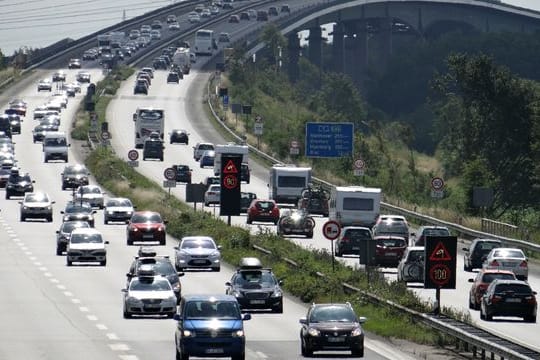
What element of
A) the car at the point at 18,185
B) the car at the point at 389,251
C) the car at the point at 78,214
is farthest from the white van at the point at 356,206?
the car at the point at 18,185

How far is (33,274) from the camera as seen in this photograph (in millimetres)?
62688

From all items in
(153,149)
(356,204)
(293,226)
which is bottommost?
(293,226)

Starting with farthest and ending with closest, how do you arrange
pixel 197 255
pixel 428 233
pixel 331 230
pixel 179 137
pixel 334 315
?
pixel 179 137, pixel 428 233, pixel 197 255, pixel 331 230, pixel 334 315

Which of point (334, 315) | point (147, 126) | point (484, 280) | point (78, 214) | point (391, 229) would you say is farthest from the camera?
point (147, 126)

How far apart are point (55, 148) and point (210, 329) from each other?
90885 mm

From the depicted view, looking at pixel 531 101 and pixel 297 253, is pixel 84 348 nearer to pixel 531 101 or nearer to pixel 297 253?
pixel 297 253

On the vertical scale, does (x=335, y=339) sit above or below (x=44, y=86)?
below

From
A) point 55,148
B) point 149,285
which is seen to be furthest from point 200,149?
point 149,285

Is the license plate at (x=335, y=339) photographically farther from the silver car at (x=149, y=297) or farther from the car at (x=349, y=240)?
the car at (x=349, y=240)

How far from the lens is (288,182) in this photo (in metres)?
97.4

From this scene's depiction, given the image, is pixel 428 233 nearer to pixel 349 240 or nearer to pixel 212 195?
pixel 349 240

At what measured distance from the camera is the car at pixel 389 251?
6488 centimetres

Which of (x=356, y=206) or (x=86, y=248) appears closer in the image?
(x=86, y=248)

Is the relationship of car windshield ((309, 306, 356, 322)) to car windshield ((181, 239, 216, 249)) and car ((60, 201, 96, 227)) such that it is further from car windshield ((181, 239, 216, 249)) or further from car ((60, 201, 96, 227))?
car ((60, 201, 96, 227))
